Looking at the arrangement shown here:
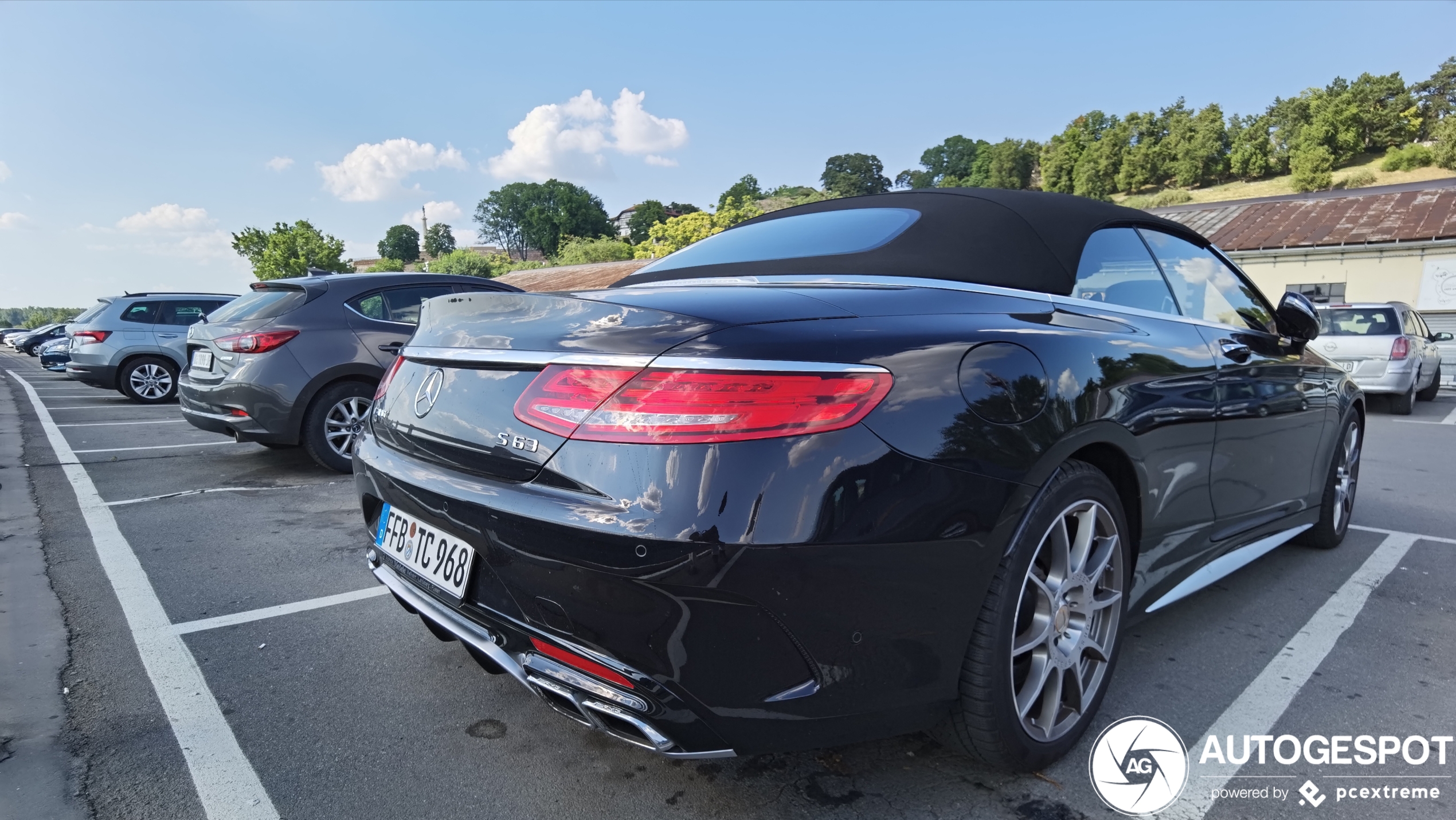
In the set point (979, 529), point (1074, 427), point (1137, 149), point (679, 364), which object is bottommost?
point (979, 529)

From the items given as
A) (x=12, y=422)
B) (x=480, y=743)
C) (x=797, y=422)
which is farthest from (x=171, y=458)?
(x=797, y=422)

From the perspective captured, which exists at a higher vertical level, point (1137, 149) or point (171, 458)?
point (1137, 149)

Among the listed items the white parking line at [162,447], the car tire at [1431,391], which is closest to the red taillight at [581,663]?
the white parking line at [162,447]

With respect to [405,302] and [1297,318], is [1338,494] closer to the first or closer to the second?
[1297,318]

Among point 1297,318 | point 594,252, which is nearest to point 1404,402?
point 1297,318

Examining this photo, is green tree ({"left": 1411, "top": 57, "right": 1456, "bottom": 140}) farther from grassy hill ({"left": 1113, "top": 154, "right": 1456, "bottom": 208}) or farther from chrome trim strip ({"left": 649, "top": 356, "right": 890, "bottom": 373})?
chrome trim strip ({"left": 649, "top": 356, "right": 890, "bottom": 373})

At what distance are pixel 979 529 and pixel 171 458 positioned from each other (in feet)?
23.7

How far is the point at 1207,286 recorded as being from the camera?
310 cm

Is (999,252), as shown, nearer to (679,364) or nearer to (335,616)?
(679,364)

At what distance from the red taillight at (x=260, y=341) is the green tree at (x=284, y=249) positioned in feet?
224

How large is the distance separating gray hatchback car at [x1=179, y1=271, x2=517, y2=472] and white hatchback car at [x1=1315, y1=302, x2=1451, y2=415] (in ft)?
36.3

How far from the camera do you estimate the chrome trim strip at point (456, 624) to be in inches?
69.9

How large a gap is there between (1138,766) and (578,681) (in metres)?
1.51

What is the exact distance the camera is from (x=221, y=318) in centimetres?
604
